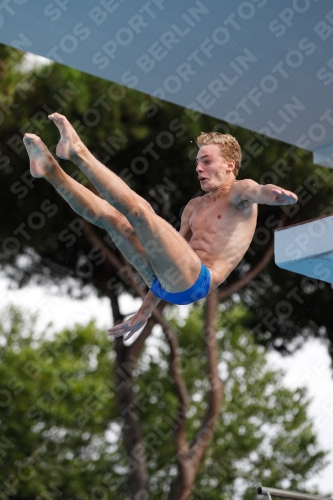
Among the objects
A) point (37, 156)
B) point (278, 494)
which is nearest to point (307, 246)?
point (278, 494)

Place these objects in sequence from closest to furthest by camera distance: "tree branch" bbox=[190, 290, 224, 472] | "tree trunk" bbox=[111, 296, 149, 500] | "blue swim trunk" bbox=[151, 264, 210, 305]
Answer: "blue swim trunk" bbox=[151, 264, 210, 305], "tree trunk" bbox=[111, 296, 149, 500], "tree branch" bbox=[190, 290, 224, 472]

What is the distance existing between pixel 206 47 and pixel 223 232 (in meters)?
3.61

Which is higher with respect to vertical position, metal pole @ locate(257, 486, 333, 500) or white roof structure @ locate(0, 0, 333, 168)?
white roof structure @ locate(0, 0, 333, 168)

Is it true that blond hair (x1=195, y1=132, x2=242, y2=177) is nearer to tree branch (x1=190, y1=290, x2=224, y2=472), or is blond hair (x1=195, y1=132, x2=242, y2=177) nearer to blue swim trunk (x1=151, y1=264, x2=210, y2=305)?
blue swim trunk (x1=151, y1=264, x2=210, y2=305)

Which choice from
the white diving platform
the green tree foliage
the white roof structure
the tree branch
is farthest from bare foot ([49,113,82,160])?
the green tree foliage

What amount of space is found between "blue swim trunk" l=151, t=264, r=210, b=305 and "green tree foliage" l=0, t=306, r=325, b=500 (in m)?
11.7

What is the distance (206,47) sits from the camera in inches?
290

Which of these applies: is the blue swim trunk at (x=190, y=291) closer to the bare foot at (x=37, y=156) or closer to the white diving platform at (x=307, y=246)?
the bare foot at (x=37, y=156)

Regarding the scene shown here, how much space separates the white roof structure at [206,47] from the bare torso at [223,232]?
9.58ft

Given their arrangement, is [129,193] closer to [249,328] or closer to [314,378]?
[249,328]

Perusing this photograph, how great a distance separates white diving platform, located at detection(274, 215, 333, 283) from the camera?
622cm

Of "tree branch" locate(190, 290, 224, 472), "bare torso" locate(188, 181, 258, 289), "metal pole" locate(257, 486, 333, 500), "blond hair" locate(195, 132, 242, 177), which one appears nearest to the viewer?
"blond hair" locate(195, 132, 242, 177)

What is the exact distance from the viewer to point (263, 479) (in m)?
17.2

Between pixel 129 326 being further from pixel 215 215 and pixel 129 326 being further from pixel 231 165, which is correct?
pixel 231 165
